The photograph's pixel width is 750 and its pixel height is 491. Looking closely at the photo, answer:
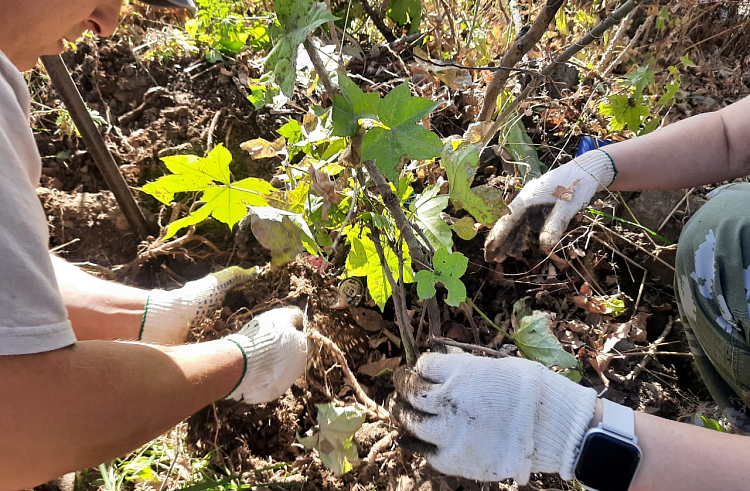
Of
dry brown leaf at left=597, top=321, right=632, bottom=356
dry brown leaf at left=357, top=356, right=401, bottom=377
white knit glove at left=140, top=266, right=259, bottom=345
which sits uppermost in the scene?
white knit glove at left=140, top=266, right=259, bottom=345

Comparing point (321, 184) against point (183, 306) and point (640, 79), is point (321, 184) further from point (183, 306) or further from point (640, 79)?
point (640, 79)

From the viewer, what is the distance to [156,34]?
2557mm

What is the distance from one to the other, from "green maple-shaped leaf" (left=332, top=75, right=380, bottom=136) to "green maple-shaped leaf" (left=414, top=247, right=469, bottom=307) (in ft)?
1.13

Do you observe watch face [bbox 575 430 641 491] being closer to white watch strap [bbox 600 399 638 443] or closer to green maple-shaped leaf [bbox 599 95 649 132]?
white watch strap [bbox 600 399 638 443]

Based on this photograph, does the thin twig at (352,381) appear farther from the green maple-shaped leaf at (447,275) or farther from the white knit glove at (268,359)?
the green maple-shaped leaf at (447,275)

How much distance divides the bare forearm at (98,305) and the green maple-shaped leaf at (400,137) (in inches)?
52.6

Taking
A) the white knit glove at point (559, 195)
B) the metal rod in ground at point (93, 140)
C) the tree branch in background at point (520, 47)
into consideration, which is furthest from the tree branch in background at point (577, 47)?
the metal rod in ground at point (93, 140)

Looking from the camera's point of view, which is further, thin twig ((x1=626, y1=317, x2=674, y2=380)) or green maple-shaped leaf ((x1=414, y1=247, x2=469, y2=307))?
thin twig ((x1=626, y1=317, x2=674, y2=380))

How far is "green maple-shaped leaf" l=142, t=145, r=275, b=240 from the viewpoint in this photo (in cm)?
109

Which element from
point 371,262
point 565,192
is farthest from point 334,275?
point 565,192

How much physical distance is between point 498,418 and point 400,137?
2.22 ft

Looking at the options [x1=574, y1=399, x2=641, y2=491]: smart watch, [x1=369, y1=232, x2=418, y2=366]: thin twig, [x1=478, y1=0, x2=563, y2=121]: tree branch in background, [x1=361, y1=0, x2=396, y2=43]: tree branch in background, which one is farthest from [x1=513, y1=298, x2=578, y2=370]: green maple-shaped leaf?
[x1=361, y1=0, x2=396, y2=43]: tree branch in background

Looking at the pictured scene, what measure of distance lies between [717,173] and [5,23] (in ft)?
6.45

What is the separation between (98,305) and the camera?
1.63 m
